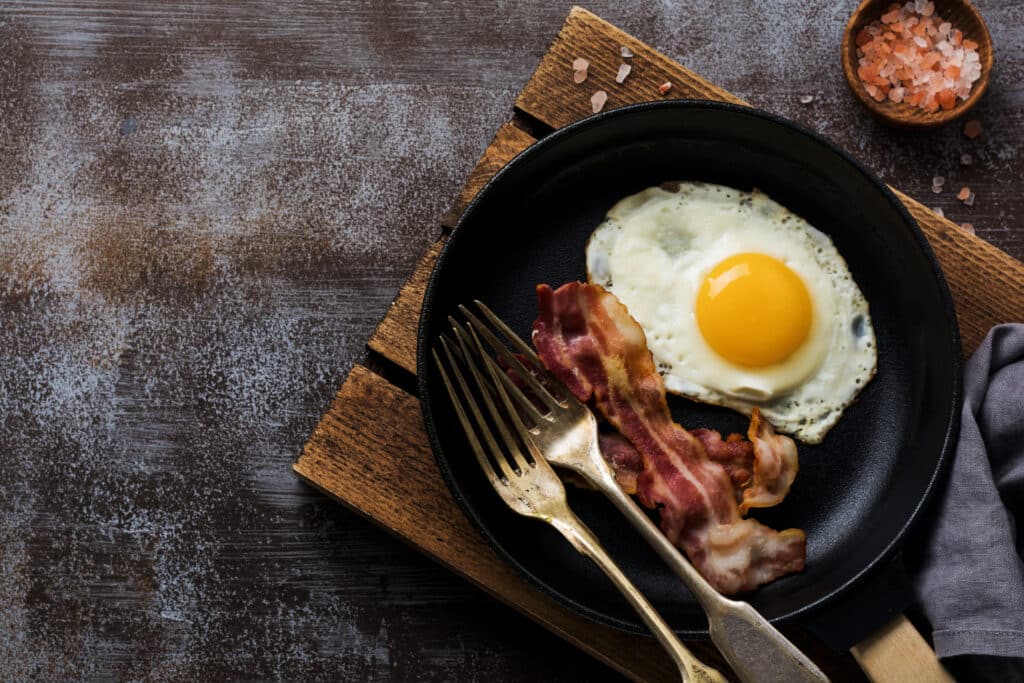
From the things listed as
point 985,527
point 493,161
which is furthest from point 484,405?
point 985,527

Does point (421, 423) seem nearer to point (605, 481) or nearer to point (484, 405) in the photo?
point (484, 405)

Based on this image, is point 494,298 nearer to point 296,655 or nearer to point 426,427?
point 426,427

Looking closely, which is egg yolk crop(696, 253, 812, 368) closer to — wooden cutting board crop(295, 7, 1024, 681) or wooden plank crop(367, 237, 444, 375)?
wooden cutting board crop(295, 7, 1024, 681)

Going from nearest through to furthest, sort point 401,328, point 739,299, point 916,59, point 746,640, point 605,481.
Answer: point 746,640 → point 605,481 → point 739,299 → point 401,328 → point 916,59

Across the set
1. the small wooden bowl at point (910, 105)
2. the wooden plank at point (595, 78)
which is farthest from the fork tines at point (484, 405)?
the small wooden bowl at point (910, 105)

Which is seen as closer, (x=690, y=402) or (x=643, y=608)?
(x=643, y=608)

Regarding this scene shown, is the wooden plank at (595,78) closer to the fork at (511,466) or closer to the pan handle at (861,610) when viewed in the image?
the fork at (511,466)

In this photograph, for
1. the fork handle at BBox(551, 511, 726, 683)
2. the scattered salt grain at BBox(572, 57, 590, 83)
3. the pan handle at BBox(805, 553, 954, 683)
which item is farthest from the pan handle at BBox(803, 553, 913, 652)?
the scattered salt grain at BBox(572, 57, 590, 83)

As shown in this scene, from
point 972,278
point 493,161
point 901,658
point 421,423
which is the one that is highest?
point 972,278
